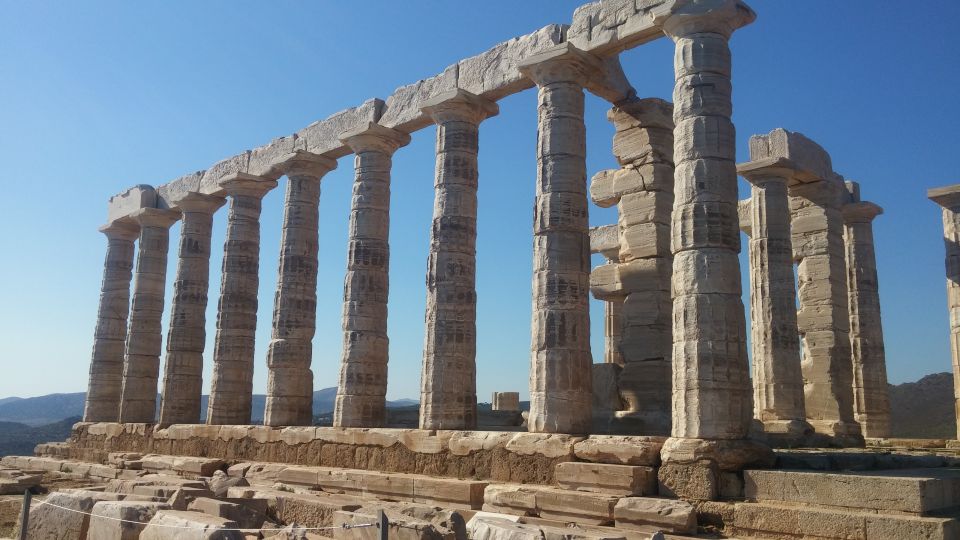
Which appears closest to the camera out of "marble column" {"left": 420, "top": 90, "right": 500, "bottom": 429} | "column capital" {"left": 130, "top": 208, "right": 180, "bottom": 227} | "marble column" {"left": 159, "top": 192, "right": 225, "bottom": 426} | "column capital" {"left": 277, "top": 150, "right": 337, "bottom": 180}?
"marble column" {"left": 420, "top": 90, "right": 500, "bottom": 429}

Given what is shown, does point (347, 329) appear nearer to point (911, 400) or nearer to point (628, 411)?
point (628, 411)

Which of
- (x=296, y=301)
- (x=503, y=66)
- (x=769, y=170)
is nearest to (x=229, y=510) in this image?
(x=296, y=301)

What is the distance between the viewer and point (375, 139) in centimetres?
1828

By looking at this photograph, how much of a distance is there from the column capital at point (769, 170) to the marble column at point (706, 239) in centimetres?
644

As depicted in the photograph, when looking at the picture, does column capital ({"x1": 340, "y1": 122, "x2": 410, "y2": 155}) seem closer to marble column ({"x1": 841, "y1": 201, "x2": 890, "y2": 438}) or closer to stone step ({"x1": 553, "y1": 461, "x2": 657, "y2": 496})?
stone step ({"x1": 553, "y1": 461, "x2": 657, "y2": 496})

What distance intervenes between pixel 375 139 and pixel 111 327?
1326 cm

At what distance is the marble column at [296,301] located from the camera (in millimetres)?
18969

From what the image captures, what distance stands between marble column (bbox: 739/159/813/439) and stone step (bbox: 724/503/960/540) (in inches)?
318

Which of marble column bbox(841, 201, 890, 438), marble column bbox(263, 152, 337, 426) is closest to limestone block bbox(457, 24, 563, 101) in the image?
marble column bbox(263, 152, 337, 426)

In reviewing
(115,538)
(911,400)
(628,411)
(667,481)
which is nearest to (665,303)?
(628,411)

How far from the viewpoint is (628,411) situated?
51.2ft

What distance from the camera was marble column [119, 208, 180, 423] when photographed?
23.8 metres

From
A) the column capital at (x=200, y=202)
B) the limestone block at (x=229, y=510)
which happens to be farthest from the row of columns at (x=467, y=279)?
the limestone block at (x=229, y=510)

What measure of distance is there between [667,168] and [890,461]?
702cm
